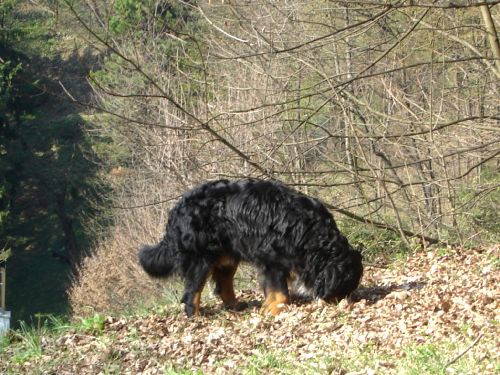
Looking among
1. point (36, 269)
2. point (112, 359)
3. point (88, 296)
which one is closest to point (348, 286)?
point (112, 359)

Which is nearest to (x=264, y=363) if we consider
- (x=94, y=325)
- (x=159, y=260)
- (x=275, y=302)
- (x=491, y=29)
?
(x=275, y=302)

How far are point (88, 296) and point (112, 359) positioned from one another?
26.1m

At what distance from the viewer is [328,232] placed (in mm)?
8969

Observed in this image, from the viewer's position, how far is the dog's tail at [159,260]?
9453mm

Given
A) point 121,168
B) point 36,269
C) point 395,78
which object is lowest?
point 36,269

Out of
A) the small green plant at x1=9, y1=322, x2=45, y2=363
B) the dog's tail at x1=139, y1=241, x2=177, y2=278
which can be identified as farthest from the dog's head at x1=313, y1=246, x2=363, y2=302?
the small green plant at x1=9, y1=322, x2=45, y2=363

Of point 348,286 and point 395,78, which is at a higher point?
point 395,78

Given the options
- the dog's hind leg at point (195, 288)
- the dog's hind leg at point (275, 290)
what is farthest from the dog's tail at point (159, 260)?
the dog's hind leg at point (275, 290)

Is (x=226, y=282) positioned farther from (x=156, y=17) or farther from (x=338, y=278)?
(x=156, y=17)

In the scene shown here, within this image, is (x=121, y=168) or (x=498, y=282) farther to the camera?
(x=121, y=168)

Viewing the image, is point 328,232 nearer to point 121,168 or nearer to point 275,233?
point 275,233

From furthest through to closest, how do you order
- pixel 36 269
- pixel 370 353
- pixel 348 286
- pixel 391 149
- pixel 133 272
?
pixel 36 269, pixel 133 272, pixel 391 149, pixel 348 286, pixel 370 353

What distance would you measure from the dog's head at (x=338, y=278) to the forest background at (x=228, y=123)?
159 centimetres

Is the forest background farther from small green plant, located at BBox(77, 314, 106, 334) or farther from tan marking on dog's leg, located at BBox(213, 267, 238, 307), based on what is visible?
small green plant, located at BBox(77, 314, 106, 334)
